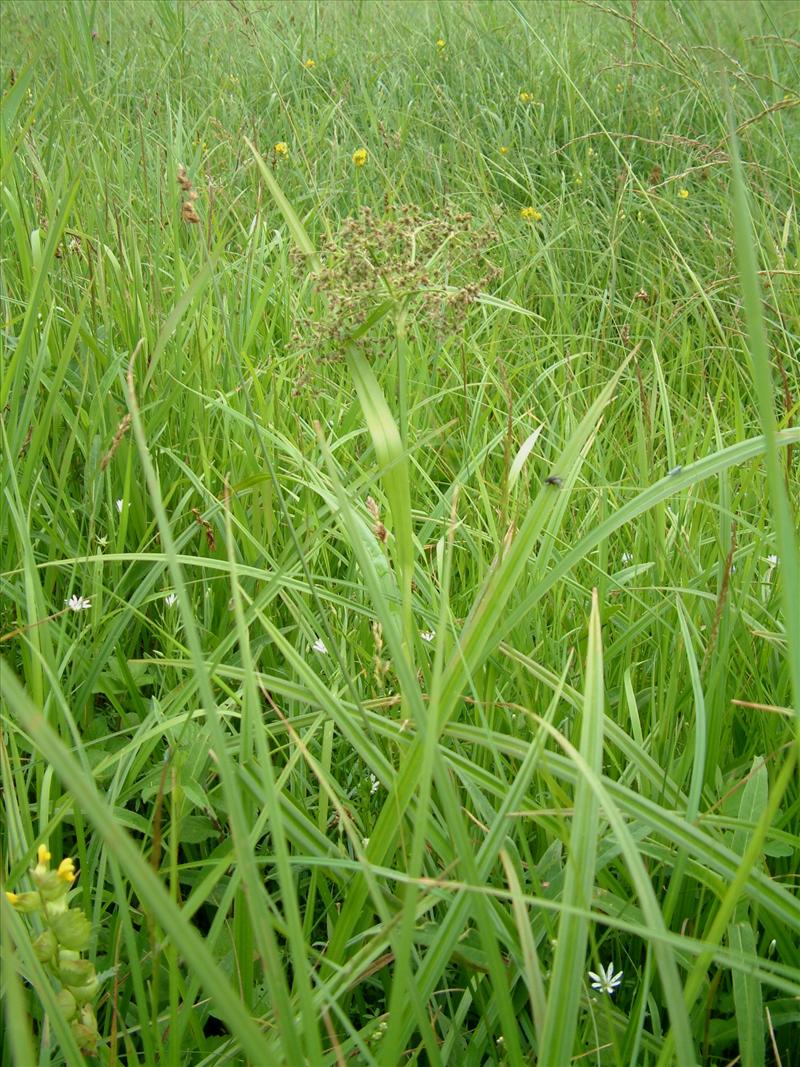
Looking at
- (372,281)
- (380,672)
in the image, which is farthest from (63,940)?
(372,281)

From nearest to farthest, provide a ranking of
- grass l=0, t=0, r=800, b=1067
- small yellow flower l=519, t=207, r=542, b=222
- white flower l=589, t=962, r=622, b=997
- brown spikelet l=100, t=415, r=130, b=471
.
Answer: grass l=0, t=0, r=800, b=1067, white flower l=589, t=962, r=622, b=997, brown spikelet l=100, t=415, r=130, b=471, small yellow flower l=519, t=207, r=542, b=222

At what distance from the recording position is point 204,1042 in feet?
2.86

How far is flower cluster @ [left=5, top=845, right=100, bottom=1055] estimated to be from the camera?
0.77 metres

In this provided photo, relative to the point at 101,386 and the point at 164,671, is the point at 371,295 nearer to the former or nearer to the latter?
the point at 164,671

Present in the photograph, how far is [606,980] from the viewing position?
909mm

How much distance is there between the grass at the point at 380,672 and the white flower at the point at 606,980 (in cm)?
2

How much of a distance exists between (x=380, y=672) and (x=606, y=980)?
375 millimetres

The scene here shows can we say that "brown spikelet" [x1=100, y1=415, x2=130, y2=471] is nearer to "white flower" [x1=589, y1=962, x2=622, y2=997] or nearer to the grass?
the grass

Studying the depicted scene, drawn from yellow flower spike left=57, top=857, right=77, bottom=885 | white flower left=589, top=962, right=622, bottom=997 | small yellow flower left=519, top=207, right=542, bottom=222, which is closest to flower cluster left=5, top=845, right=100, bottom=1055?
yellow flower spike left=57, top=857, right=77, bottom=885

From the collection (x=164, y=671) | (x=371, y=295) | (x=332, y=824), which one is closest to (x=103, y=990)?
(x=332, y=824)

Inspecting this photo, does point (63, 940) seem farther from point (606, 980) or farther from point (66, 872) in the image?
point (606, 980)

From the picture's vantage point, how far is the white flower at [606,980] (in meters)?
0.91

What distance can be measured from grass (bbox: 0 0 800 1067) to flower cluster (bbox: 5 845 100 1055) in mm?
13

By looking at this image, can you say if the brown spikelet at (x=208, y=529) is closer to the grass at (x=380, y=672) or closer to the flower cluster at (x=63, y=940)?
the grass at (x=380, y=672)
